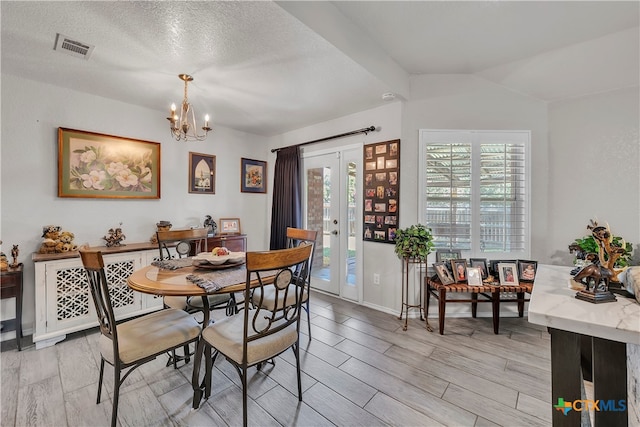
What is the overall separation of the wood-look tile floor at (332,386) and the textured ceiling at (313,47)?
247 cm

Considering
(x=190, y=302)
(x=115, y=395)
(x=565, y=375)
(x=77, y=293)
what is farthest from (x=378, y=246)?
(x=77, y=293)

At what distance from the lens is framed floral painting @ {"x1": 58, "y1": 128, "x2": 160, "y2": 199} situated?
2742 mm

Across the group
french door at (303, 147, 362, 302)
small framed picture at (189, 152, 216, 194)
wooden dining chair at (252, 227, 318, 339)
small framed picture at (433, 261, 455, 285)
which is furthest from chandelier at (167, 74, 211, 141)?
small framed picture at (433, 261, 455, 285)

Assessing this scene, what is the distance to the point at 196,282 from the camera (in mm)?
1678

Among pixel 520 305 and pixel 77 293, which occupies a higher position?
pixel 77 293

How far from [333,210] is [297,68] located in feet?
6.37

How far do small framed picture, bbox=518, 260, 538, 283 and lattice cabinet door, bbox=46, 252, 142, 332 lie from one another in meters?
4.03

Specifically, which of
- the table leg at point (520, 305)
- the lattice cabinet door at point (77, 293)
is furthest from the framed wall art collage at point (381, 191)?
the lattice cabinet door at point (77, 293)

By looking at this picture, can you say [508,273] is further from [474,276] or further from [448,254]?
[448,254]

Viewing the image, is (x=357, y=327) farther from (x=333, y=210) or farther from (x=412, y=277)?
(x=333, y=210)

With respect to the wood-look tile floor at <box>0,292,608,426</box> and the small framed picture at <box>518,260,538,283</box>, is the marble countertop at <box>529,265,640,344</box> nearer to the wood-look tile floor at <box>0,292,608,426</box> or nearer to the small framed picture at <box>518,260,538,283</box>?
the wood-look tile floor at <box>0,292,608,426</box>

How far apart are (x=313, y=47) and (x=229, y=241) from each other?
266cm

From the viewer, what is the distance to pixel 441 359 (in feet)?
7.29

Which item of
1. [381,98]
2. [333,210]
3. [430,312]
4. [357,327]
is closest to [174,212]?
[333,210]
